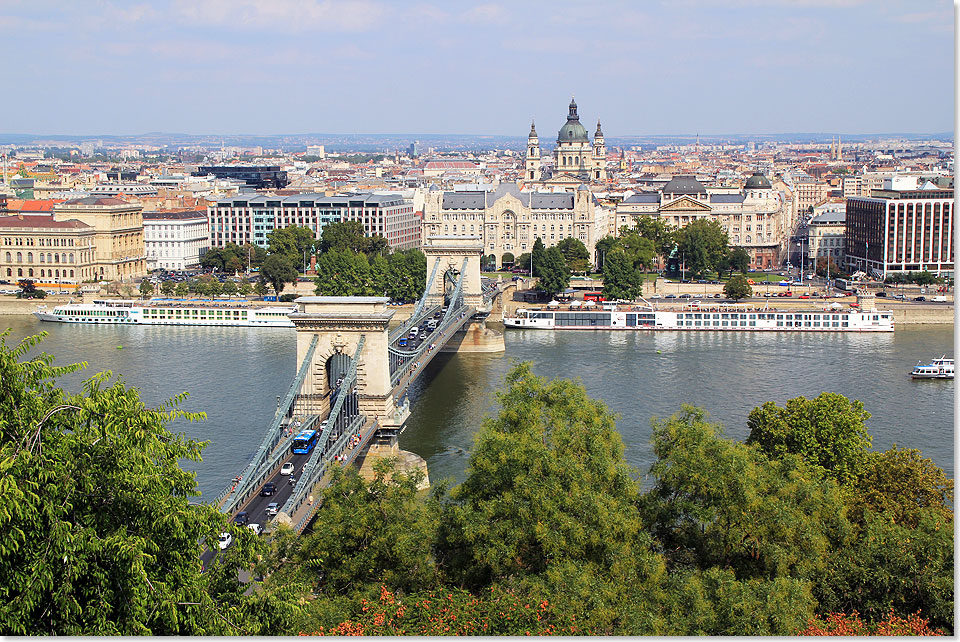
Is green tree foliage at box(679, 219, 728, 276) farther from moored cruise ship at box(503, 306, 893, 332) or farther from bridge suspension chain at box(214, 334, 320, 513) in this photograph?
bridge suspension chain at box(214, 334, 320, 513)

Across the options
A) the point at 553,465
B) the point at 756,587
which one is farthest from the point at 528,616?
the point at 553,465

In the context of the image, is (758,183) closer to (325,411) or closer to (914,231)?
(914,231)

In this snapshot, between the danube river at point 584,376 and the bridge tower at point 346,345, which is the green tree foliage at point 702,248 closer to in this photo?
the danube river at point 584,376

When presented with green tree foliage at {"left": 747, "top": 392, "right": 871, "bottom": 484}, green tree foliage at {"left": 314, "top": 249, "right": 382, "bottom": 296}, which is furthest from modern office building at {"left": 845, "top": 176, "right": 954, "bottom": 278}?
green tree foliage at {"left": 747, "top": 392, "right": 871, "bottom": 484}

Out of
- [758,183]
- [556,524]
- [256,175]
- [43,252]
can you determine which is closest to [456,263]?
[43,252]

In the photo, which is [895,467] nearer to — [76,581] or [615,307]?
[76,581]

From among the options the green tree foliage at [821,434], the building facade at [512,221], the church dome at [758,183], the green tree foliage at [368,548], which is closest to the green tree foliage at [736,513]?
the green tree foliage at [368,548]
